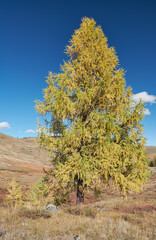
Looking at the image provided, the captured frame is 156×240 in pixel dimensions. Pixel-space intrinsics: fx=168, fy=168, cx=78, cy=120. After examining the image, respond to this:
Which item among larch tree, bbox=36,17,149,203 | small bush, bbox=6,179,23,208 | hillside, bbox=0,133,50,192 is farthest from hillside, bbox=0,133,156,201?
small bush, bbox=6,179,23,208

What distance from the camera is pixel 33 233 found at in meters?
4.23

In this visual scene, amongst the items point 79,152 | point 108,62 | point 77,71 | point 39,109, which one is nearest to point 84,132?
point 79,152

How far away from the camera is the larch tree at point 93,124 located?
27.4 feet

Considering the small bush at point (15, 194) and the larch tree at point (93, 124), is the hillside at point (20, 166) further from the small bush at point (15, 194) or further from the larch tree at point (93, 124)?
the small bush at point (15, 194)

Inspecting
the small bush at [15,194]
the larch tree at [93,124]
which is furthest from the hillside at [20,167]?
the small bush at [15,194]

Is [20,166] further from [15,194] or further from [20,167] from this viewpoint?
[15,194]

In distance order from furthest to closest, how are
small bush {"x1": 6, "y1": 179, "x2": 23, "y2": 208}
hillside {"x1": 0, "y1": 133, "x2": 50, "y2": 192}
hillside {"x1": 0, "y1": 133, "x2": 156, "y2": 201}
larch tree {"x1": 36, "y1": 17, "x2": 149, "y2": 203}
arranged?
hillside {"x1": 0, "y1": 133, "x2": 50, "y2": 192}, hillside {"x1": 0, "y1": 133, "x2": 156, "y2": 201}, small bush {"x1": 6, "y1": 179, "x2": 23, "y2": 208}, larch tree {"x1": 36, "y1": 17, "x2": 149, "y2": 203}

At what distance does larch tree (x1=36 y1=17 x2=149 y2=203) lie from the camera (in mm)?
8352

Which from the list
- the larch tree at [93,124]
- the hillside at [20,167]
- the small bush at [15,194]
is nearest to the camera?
the larch tree at [93,124]

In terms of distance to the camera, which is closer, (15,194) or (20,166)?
(15,194)

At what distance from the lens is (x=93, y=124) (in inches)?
340

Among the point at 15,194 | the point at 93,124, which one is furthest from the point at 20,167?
the point at 93,124

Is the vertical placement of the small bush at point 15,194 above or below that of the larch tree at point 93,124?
below

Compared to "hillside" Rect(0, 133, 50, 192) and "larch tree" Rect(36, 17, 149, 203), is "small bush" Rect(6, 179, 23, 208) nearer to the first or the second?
"hillside" Rect(0, 133, 50, 192)
